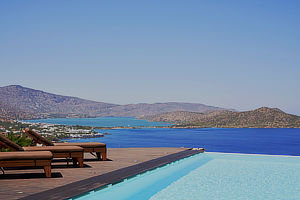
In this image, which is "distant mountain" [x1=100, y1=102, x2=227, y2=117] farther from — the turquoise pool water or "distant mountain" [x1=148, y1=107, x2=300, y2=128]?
the turquoise pool water

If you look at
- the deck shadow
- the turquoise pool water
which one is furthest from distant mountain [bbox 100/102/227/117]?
the deck shadow

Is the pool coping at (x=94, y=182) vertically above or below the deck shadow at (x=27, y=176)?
Answer: below

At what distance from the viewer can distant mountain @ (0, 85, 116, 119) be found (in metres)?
116

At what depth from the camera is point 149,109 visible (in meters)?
174

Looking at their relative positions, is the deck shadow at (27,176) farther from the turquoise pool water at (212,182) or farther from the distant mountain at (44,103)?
the distant mountain at (44,103)

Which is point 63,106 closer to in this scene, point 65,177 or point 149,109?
point 149,109

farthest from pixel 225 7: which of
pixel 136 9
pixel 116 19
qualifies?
pixel 116 19

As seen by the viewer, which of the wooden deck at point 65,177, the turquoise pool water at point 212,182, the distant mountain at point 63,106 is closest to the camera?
the wooden deck at point 65,177

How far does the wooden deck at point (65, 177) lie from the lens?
5.08 meters

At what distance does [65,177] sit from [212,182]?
3.33 meters

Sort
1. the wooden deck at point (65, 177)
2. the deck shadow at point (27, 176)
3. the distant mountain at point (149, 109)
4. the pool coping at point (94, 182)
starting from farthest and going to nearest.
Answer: the distant mountain at point (149, 109)
the deck shadow at point (27, 176)
the wooden deck at point (65, 177)
the pool coping at point (94, 182)

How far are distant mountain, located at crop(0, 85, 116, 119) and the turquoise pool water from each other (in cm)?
9532

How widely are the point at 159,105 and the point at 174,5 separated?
143567 mm

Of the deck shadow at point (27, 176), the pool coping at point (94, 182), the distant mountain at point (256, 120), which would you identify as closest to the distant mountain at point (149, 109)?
the distant mountain at point (256, 120)
